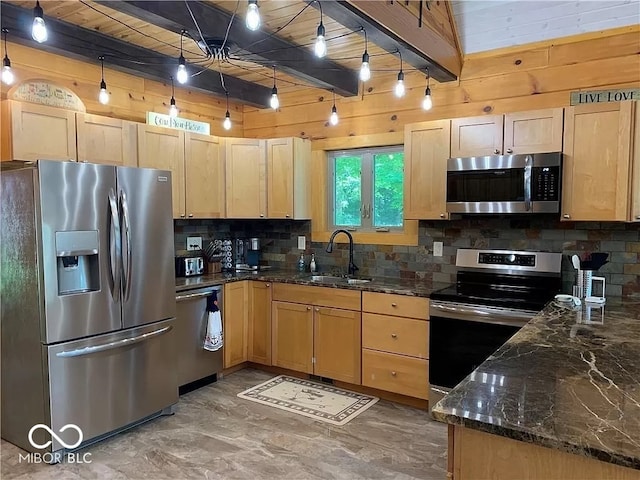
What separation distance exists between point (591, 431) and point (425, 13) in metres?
2.64

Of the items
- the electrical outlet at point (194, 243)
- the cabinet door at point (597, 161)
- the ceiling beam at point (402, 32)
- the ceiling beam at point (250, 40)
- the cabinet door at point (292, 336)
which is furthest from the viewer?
the electrical outlet at point (194, 243)

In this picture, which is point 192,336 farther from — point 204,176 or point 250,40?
point 250,40

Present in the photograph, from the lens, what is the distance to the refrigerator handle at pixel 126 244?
303 centimetres

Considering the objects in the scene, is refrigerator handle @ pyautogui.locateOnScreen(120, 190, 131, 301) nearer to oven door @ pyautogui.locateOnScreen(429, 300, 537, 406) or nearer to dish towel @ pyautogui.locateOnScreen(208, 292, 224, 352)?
dish towel @ pyautogui.locateOnScreen(208, 292, 224, 352)

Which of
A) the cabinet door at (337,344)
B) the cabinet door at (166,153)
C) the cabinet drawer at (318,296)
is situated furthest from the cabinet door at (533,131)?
the cabinet door at (166,153)

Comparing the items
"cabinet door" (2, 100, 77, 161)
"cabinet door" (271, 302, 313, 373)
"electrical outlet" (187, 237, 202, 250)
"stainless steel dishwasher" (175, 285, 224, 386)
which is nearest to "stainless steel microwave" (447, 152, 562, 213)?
"cabinet door" (271, 302, 313, 373)

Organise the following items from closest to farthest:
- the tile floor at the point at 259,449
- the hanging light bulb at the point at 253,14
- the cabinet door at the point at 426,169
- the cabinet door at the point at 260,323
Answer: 1. the hanging light bulb at the point at 253,14
2. the tile floor at the point at 259,449
3. the cabinet door at the point at 426,169
4. the cabinet door at the point at 260,323

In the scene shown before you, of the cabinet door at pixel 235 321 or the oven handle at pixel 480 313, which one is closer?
the oven handle at pixel 480 313

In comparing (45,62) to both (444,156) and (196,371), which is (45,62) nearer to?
(196,371)

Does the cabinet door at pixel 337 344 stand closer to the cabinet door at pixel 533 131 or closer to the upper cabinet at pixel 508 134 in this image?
the upper cabinet at pixel 508 134

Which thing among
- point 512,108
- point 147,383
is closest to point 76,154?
point 147,383

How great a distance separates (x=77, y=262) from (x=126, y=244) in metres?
0.30

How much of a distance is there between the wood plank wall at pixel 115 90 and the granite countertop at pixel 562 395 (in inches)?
132

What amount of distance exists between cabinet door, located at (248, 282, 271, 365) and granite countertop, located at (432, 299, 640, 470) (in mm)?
2535
